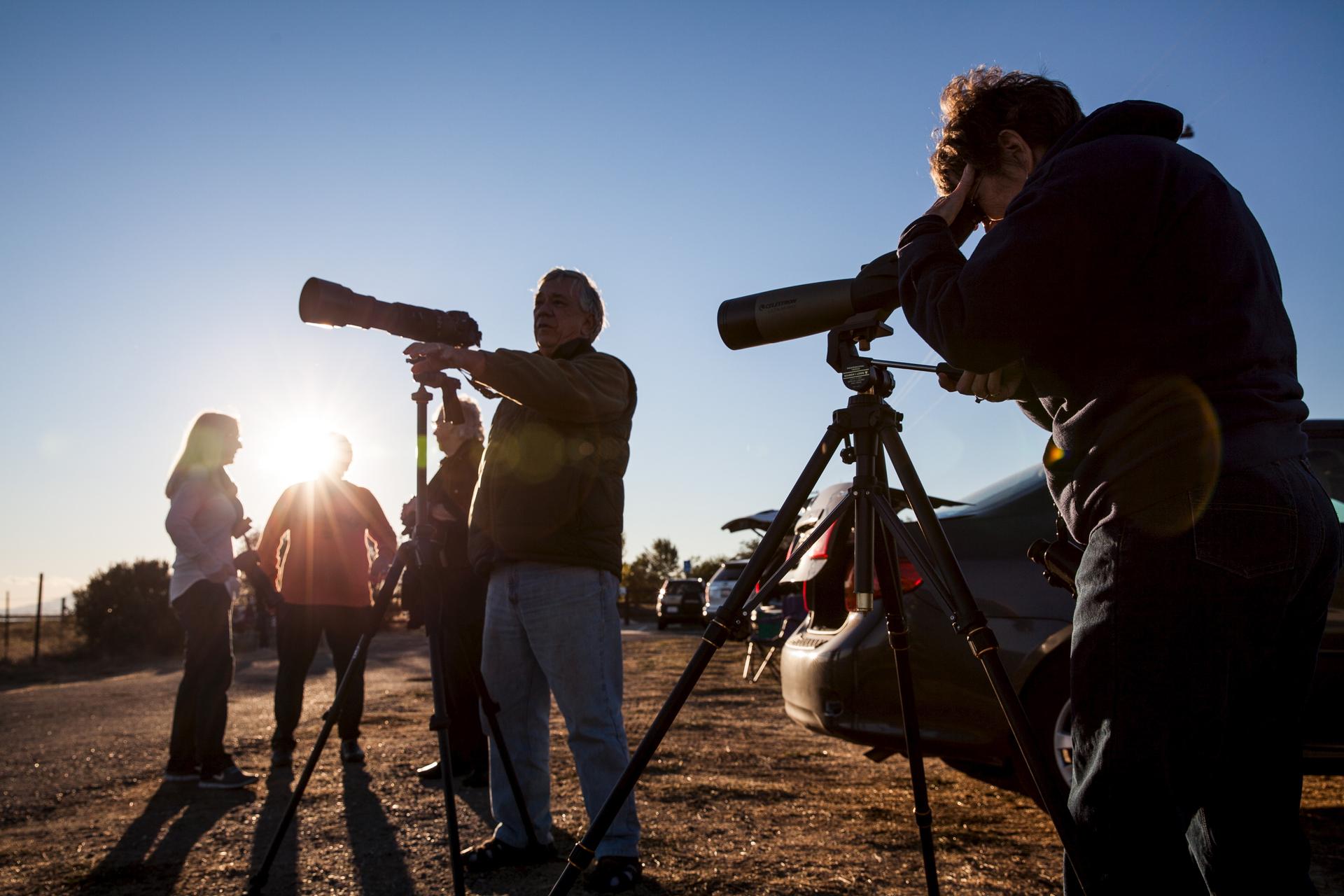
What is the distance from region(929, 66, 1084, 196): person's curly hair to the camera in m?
1.64

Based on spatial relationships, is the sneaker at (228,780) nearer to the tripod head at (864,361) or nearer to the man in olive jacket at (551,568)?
the man in olive jacket at (551,568)

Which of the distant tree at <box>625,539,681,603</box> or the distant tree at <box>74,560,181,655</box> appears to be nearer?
the distant tree at <box>74,560,181,655</box>

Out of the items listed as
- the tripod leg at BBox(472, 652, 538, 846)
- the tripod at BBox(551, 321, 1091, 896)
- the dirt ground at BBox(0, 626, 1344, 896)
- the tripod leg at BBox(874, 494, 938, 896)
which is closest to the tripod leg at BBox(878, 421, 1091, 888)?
the tripod at BBox(551, 321, 1091, 896)

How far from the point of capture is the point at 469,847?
342 centimetres

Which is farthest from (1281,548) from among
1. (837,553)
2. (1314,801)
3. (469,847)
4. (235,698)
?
(235,698)

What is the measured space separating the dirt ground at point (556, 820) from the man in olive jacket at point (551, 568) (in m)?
0.29

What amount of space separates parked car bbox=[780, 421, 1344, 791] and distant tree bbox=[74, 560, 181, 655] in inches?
852

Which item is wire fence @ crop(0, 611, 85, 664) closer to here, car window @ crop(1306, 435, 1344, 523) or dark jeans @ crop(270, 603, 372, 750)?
dark jeans @ crop(270, 603, 372, 750)

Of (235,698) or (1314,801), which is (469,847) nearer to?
(1314,801)

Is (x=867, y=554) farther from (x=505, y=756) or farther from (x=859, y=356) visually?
(x=505, y=756)

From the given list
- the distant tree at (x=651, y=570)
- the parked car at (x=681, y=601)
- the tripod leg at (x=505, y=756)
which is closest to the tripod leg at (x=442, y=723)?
the tripod leg at (x=505, y=756)

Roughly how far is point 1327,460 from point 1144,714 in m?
3.39

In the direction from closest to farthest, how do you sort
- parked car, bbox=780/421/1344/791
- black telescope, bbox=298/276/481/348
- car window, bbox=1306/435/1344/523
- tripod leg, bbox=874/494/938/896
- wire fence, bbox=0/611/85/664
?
tripod leg, bbox=874/494/938/896 → black telescope, bbox=298/276/481/348 → parked car, bbox=780/421/1344/791 → car window, bbox=1306/435/1344/523 → wire fence, bbox=0/611/85/664

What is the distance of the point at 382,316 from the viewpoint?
2.86 m
